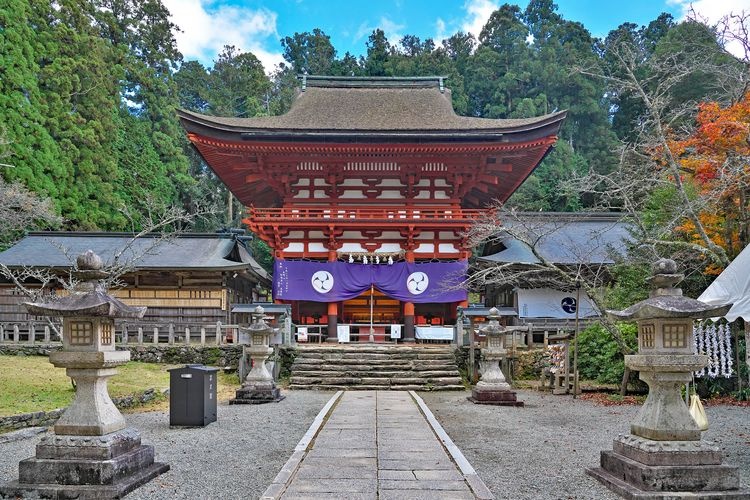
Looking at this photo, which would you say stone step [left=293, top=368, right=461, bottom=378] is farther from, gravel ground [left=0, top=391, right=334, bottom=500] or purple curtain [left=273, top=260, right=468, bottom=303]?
purple curtain [left=273, top=260, right=468, bottom=303]

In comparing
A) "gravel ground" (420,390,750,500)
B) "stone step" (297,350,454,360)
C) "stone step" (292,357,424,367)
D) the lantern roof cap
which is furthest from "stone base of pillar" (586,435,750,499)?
"stone step" (297,350,454,360)

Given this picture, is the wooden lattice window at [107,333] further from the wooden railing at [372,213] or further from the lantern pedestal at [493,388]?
the wooden railing at [372,213]

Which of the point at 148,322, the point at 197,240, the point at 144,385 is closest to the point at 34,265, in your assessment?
the point at 148,322

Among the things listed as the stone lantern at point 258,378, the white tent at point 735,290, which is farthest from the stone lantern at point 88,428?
the white tent at point 735,290

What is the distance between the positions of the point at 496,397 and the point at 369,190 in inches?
402

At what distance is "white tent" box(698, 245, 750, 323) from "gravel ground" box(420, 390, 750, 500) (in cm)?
190

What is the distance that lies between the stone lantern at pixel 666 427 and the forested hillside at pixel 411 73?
6.87 meters

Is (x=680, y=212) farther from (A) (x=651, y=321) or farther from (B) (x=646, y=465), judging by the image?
(B) (x=646, y=465)

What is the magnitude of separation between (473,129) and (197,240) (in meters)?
12.7

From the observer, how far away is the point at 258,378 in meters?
12.6

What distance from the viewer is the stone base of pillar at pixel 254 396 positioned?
12297mm

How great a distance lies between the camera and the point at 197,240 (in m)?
24.1

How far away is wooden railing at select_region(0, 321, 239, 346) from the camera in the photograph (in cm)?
1881

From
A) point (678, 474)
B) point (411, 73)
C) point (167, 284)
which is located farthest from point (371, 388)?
point (411, 73)
